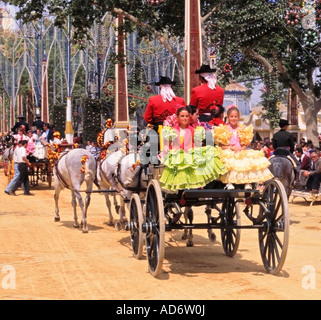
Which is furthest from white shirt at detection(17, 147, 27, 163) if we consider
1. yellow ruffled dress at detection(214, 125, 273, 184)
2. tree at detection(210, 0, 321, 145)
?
yellow ruffled dress at detection(214, 125, 273, 184)

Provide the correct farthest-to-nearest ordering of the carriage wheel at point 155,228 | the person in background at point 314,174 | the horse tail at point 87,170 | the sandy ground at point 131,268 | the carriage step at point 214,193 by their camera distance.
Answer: the person in background at point 314,174 → the horse tail at point 87,170 → the carriage step at point 214,193 → the carriage wheel at point 155,228 → the sandy ground at point 131,268

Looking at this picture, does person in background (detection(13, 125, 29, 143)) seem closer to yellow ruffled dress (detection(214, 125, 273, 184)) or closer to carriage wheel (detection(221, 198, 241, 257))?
carriage wheel (detection(221, 198, 241, 257))

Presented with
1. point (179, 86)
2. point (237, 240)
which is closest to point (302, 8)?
point (237, 240)

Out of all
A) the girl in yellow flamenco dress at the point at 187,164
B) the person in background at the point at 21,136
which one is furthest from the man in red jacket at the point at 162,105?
the person in background at the point at 21,136

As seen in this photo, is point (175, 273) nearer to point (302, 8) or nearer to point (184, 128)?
point (184, 128)

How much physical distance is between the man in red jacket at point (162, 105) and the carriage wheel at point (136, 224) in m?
1.61

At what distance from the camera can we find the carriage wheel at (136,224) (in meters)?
9.65

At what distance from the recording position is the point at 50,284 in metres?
8.28

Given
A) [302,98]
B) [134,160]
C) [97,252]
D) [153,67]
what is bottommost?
[97,252]

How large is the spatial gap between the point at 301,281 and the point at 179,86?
4760 centimetres

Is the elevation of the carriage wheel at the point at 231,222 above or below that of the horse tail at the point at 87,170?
below

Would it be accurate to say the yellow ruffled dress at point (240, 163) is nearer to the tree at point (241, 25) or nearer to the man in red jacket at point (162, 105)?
the man in red jacket at point (162, 105)
